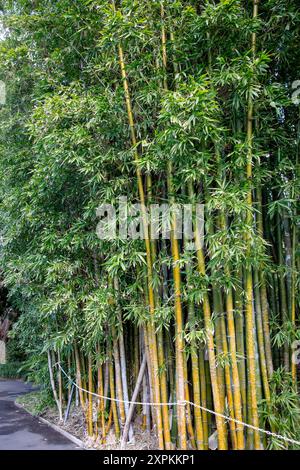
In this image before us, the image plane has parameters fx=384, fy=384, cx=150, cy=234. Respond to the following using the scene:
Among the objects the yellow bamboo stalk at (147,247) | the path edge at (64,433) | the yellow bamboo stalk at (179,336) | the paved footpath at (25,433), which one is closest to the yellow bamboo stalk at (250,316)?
the yellow bamboo stalk at (179,336)

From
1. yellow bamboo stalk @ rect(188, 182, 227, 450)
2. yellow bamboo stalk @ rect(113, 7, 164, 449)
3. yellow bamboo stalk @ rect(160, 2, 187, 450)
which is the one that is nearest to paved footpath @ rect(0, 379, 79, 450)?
yellow bamboo stalk @ rect(113, 7, 164, 449)

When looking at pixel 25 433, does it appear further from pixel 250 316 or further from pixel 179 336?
pixel 250 316

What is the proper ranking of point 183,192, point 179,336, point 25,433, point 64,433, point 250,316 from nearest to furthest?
point 250,316
point 179,336
point 183,192
point 64,433
point 25,433

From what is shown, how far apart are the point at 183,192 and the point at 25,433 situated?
3371 millimetres

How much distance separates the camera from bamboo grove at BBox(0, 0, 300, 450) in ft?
7.86

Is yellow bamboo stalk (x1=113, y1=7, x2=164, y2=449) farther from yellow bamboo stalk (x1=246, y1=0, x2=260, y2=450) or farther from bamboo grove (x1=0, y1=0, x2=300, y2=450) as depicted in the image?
yellow bamboo stalk (x1=246, y1=0, x2=260, y2=450)

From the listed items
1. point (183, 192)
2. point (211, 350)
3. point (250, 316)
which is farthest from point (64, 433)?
point (183, 192)

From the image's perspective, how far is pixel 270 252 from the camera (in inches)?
113

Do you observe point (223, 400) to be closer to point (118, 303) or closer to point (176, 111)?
point (118, 303)

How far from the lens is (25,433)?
14.0 ft

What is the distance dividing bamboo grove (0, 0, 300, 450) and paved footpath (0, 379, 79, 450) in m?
0.63

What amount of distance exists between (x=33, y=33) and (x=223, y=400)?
10.8ft

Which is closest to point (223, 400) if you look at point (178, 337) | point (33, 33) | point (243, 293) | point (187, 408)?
point (187, 408)

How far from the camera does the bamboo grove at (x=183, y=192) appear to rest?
2.39m
